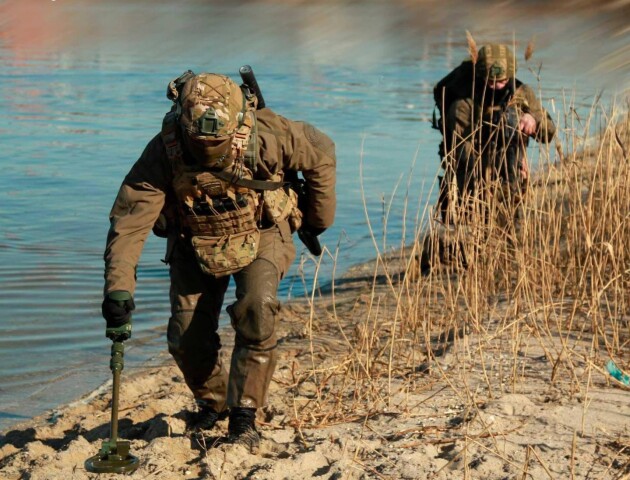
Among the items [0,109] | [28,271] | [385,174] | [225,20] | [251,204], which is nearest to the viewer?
[251,204]

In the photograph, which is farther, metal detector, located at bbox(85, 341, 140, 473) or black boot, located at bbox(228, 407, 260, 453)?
black boot, located at bbox(228, 407, 260, 453)

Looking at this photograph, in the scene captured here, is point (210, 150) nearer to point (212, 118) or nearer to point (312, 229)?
point (212, 118)

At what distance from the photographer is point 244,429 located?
489 cm

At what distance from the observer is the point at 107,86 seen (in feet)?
70.4

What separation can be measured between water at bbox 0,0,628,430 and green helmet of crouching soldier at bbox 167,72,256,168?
53.7 inches

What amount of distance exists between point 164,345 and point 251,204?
2566 mm

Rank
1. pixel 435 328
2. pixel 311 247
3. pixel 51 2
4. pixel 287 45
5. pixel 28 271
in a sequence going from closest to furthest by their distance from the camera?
pixel 311 247 < pixel 435 328 < pixel 28 271 < pixel 287 45 < pixel 51 2

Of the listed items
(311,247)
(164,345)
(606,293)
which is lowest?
(164,345)

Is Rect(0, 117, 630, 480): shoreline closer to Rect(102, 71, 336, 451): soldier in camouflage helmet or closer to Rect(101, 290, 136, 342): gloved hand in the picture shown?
Rect(102, 71, 336, 451): soldier in camouflage helmet

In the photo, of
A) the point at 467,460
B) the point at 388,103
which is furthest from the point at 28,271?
the point at 388,103

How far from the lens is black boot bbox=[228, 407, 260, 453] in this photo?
190 inches

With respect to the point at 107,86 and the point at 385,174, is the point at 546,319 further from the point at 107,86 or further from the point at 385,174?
the point at 107,86

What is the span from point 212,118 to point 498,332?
1.82 metres

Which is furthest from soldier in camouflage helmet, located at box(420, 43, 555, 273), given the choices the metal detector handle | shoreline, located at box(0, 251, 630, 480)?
the metal detector handle
